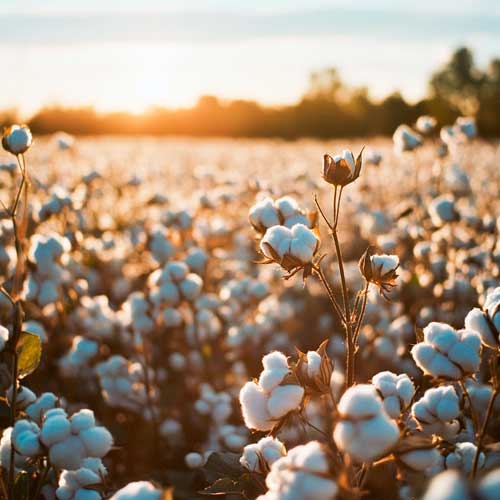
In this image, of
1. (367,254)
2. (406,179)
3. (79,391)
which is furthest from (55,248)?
(406,179)

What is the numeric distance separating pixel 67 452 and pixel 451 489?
3.31 feet

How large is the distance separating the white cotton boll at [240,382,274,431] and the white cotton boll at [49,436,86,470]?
0.41 meters

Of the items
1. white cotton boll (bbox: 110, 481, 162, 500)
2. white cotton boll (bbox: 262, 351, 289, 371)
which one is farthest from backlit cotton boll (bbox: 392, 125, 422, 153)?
white cotton boll (bbox: 110, 481, 162, 500)

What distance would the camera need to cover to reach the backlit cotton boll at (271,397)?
4.49ft

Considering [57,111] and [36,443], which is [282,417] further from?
[57,111]

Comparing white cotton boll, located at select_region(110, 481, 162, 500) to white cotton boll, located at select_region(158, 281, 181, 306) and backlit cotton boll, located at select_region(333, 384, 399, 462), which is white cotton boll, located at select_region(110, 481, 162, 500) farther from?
white cotton boll, located at select_region(158, 281, 181, 306)

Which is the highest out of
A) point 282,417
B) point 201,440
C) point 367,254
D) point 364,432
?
point 367,254

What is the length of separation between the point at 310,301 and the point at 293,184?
2.27m

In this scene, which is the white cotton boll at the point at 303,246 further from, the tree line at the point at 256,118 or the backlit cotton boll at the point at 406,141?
the tree line at the point at 256,118

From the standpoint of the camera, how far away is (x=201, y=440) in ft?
13.1

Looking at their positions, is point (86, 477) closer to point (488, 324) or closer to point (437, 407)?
point (437, 407)

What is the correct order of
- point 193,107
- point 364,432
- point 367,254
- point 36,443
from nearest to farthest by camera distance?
point 364,432 → point 36,443 → point 367,254 → point 193,107

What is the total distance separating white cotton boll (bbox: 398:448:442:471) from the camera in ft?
4.04

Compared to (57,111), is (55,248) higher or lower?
lower
